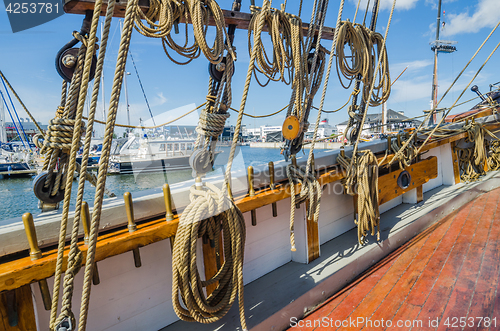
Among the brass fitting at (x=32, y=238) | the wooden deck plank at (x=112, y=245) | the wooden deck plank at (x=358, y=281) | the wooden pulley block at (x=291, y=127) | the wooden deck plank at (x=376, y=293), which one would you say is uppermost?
the wooden pulley block at (x=291, y=127)

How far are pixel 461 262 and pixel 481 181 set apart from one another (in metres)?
2.50

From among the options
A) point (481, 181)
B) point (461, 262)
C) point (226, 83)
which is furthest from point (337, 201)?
point (481, 181)

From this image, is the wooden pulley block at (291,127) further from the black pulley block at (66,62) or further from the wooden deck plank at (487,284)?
the wooden deck plank at (487,284)

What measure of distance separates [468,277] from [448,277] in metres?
0.13

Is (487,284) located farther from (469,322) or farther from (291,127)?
(291,127)

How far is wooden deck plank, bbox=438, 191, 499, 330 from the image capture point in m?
1.56

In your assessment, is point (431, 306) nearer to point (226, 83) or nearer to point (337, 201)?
point (337, 201)

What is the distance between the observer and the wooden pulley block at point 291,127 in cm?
192

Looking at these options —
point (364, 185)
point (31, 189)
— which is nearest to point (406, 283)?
point (364, 185)

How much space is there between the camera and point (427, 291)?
5.76 ft

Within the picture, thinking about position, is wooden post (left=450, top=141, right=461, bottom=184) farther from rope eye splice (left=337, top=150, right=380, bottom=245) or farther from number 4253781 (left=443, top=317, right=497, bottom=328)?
number 4253781 (left=443, top=317, right=497, bottom=328)

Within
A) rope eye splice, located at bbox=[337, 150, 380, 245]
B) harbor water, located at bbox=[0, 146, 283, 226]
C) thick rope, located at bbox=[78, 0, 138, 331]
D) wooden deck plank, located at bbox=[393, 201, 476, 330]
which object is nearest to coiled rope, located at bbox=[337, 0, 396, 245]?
rope eye splice, located at bbox=[337, 150, 380, 245]

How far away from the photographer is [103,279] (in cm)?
→ 133

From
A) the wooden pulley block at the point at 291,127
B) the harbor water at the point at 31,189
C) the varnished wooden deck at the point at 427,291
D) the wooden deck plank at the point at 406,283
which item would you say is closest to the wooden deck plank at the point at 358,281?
the varnished wooden deck at the point at 427,291
